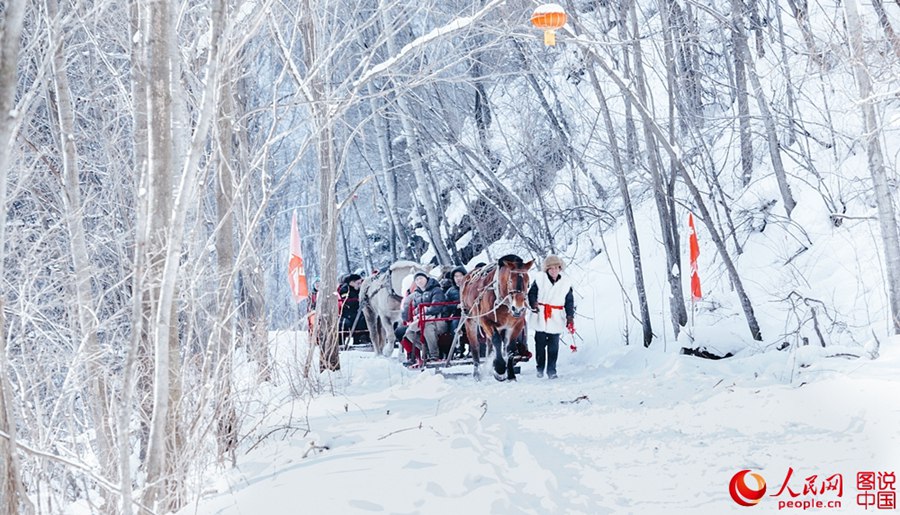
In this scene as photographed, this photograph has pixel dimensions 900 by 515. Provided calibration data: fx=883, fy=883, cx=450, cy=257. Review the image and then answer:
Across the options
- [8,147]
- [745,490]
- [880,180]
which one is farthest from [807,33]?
[8,147]

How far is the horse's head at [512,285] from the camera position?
478 inches

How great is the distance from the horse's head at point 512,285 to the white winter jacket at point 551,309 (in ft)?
1.38

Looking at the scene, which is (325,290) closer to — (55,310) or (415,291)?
(415,291)

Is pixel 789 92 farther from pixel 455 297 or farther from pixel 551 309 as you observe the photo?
pixel 551 309

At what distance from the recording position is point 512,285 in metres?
12.2

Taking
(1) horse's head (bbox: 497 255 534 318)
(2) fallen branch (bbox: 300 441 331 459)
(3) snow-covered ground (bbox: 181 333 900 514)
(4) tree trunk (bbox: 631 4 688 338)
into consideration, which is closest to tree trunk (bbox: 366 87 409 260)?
(4) tree trunk (bbox: 631 4 688 338)

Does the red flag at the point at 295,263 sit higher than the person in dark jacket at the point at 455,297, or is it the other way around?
the red flag at the point at 295,263

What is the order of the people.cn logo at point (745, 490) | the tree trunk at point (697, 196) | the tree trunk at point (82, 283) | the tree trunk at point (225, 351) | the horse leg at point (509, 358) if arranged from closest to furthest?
1. the people.cn logo at point (745, 490)
2. the tree trunk at point (82, 283)
3. the tree trunk at point (225, 351)
4. the horse leg at point (509, 358)
5. the tree trunk at point (697, 196)

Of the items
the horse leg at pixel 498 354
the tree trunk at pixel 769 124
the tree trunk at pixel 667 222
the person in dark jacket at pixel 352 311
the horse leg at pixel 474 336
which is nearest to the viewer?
the horse leg at pixel 498 354

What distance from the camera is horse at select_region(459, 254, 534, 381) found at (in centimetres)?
1222

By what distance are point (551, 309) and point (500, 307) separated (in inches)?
28.5

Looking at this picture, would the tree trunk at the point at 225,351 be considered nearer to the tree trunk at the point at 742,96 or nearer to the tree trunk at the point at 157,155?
the tree trunk at the point at 157,155

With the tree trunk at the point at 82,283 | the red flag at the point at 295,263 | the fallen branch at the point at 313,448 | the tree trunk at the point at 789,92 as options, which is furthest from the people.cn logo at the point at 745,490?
the tree trunk at the point at 789,92

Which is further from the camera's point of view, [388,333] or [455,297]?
[388,333]
